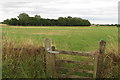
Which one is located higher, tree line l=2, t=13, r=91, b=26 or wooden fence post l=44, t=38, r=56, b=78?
tree line l=2, t=13, r=91, b=26

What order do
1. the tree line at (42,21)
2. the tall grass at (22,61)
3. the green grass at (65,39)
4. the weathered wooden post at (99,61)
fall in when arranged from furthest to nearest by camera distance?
1. the tree line at (42,21)
2. the green grass at (65,39)
3. the tall grass at (22,61)
4. the weathered wooden post at (99,61)

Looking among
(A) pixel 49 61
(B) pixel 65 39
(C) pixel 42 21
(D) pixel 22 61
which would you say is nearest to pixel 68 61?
(A) pixel 49 61

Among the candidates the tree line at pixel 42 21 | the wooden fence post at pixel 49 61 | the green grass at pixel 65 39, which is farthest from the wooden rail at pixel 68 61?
the tree line at pixel 42 21

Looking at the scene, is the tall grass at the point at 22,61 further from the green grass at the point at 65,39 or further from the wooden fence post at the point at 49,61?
the green grass at the point at 65,39

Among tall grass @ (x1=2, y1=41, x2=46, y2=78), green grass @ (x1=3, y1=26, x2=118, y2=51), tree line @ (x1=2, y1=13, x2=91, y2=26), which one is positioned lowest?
tall grass @ (x1=2, y1=41, x2=46, y2=78)

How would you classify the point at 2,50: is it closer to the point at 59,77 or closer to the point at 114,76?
the point at 59,77

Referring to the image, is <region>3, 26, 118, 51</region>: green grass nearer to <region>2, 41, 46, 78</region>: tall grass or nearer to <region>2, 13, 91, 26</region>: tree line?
<region>2, 41, 46, 78</region>: tall grass

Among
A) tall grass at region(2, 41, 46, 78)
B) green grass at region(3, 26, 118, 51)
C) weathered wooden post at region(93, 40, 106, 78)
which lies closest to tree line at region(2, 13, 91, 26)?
green grass at region(3, 26, 118, 51)

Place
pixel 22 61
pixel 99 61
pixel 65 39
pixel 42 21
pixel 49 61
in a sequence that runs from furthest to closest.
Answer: pixel 42 21
pixel 65 39
pixel 22 61
pixel 49 61
pixel 99 61

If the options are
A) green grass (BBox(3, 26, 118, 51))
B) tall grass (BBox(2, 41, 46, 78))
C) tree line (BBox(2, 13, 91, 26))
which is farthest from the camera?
tree line (BBox(2, 13, 91, 26))

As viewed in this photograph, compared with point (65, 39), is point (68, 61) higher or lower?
lower

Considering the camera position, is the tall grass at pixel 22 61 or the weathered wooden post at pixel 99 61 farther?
the tall grass at pixel 22 61

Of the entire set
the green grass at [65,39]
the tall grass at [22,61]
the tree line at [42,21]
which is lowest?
the tall grass at [22,61]

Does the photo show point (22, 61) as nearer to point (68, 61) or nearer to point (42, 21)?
point (68, 61)
